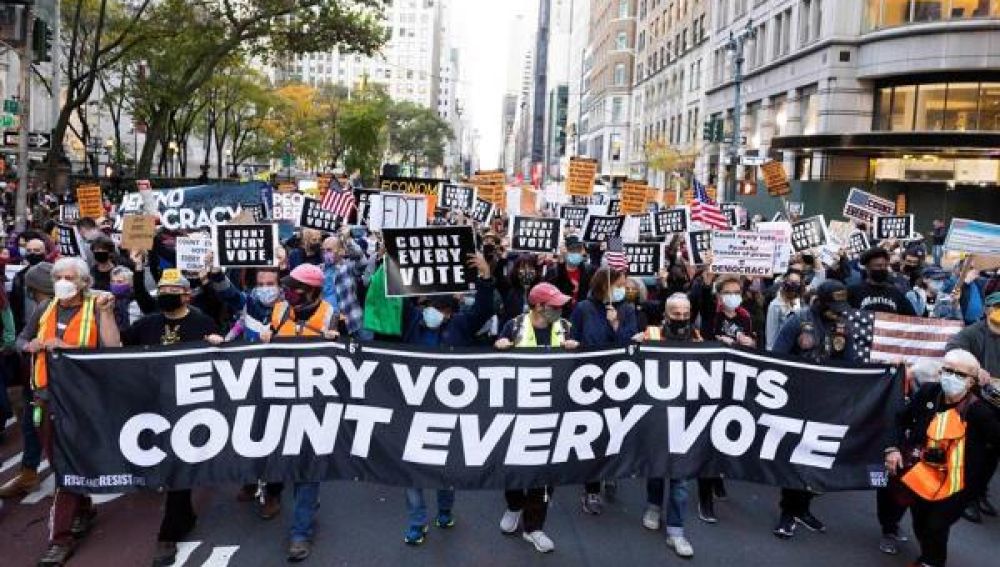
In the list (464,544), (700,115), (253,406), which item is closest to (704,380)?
(464,544)

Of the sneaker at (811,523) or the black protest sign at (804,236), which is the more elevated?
the black protest sign at (804,236)

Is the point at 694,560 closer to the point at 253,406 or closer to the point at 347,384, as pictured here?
the point at 347,384

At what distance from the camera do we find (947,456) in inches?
232

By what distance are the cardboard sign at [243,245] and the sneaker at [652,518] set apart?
4.75 m

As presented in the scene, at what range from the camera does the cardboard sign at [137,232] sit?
34.1 ft

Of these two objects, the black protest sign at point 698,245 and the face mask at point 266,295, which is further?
the black protest sign at point 698,245

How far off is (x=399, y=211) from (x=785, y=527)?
533 cm

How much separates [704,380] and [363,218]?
9.62 meters

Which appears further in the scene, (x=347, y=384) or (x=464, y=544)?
(x=464, y=544)

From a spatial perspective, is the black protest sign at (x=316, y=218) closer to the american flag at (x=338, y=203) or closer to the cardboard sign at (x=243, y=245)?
the american flag at (x=338, y=203)

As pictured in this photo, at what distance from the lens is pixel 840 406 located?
634cm

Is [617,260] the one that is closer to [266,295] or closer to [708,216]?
[266,295]

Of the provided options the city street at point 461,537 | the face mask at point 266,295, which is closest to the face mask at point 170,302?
the face mask at point 266,295

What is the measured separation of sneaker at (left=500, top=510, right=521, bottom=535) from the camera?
6754 mm
